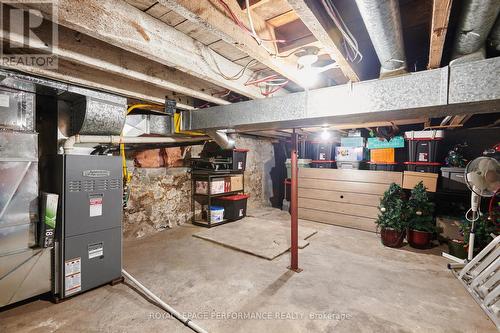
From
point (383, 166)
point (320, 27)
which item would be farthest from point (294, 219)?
point (383, 166)

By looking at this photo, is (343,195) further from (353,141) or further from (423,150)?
(423,150)

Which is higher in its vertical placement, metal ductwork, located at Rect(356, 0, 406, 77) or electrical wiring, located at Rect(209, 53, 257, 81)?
electrical wiring, located at Rect(209, 53, 257, 81)

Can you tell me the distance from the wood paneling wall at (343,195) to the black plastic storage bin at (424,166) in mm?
228

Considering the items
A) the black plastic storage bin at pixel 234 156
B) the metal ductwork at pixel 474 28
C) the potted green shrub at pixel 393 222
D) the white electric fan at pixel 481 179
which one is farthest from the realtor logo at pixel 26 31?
the potted green shrub at pixel 393 222

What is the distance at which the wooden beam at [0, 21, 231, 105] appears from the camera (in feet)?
4.85

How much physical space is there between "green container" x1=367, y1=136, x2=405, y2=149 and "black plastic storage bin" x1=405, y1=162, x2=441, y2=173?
0.39m

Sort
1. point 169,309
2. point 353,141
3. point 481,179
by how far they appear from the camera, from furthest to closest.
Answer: point 353,141 < point 481,179 < point 169,309

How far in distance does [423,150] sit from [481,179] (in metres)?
1.19

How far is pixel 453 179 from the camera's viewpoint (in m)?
3.38

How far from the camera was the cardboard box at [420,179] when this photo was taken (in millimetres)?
3530

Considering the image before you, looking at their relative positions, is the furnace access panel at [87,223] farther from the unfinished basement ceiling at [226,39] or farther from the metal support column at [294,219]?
the metal support column at [294,219]

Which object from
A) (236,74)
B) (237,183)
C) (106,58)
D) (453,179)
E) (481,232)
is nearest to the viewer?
(106,58)

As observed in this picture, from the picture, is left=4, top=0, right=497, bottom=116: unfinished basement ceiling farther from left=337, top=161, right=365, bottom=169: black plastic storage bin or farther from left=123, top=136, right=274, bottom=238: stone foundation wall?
left=337, top=161, right=365, bottom=169: black plastic storage bin

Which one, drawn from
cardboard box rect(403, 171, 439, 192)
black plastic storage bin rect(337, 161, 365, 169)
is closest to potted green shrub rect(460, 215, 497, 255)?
cardboard box rect(403, 171, 439, 192)
